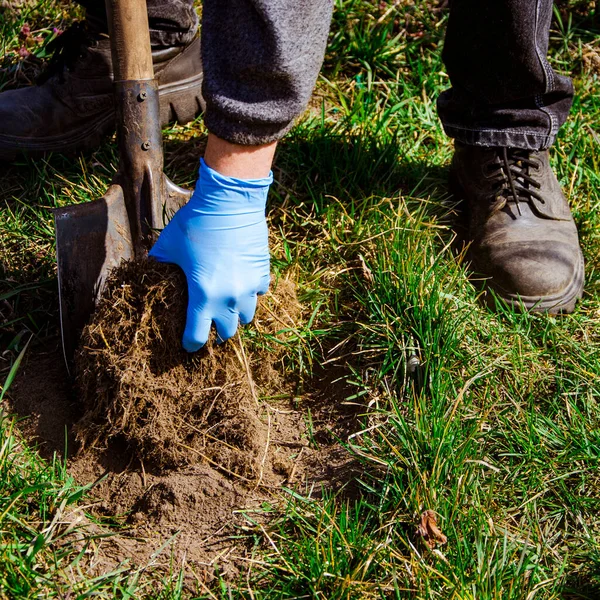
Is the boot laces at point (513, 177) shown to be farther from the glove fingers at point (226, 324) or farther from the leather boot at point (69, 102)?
the leather boot at point (69, 102)

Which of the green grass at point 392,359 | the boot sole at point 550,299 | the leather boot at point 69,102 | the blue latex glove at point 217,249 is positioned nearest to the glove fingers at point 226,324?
the blue latex glove at point 217,249

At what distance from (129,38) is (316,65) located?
640mm

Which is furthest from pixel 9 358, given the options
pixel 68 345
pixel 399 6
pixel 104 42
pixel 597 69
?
pixel 597 69

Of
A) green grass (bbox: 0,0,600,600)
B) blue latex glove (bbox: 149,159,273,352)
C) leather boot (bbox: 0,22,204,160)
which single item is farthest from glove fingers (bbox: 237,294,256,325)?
leather boot (bbox: 0,22,204,160)

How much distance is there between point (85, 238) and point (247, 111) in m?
0.72

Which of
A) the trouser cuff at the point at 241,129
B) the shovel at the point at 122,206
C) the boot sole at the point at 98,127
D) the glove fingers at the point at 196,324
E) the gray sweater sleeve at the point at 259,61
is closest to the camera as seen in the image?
the gray sweater sleeve at the point at 259,61

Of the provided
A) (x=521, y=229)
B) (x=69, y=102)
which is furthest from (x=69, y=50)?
(x=521, y=229)

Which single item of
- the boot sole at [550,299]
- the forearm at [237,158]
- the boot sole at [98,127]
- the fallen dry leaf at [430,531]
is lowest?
the boot sole at [550,299]

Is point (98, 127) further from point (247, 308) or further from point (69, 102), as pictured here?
point (247, 308)

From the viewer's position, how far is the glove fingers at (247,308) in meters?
1.91

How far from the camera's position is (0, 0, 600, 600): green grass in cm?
159

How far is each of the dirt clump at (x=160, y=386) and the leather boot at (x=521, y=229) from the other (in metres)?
0.99

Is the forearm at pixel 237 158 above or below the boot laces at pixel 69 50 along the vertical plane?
above

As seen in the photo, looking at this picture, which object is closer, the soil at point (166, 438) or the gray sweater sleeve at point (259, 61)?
the gray sweater sleeve at point (259, 61)
